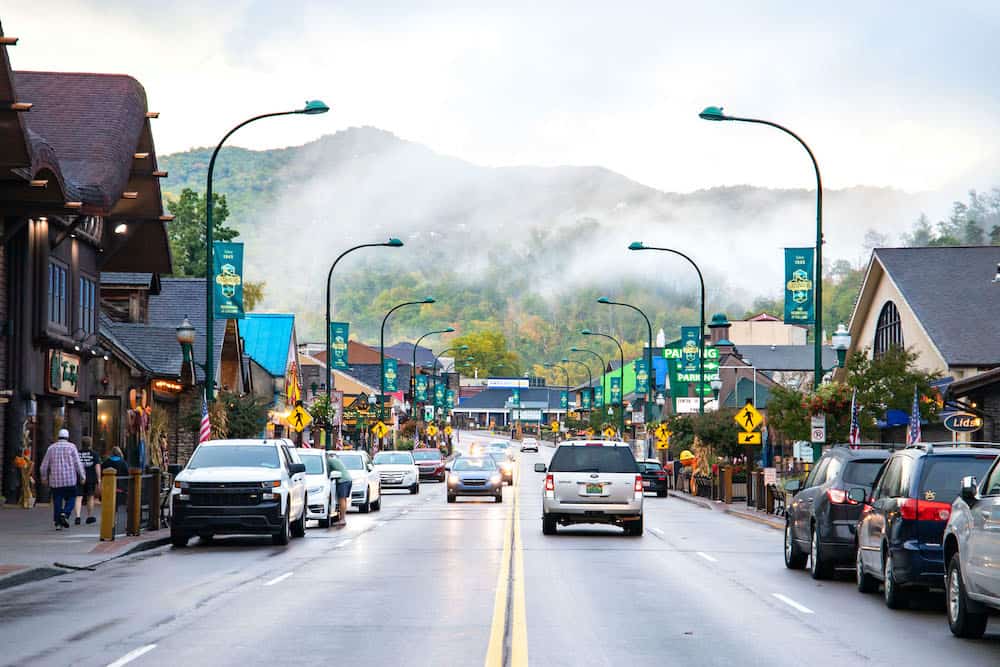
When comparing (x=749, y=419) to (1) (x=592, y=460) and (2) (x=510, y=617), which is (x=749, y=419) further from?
(2) (x=510, y=617)

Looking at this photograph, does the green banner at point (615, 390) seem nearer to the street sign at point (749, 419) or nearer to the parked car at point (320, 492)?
the street sign at point (749, 419)

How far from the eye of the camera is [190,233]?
95.8 m

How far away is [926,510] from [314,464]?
1960 centimetres

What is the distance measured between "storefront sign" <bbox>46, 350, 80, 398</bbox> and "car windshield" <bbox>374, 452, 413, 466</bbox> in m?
17.1

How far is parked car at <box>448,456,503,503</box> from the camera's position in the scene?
4856 centimetres

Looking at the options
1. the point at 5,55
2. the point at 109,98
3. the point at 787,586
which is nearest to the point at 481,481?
the point at 109,98

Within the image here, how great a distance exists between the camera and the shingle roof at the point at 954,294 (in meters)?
48.2

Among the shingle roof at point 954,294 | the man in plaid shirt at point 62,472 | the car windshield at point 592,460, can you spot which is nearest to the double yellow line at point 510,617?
the car windshield at point 592,460


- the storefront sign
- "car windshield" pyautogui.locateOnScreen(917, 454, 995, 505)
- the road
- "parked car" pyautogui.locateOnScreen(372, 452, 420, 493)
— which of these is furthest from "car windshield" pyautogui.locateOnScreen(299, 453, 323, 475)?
"parked car" pyautogui.locateOnScreen(372, 452, 420, 493)

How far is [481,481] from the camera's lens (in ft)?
161

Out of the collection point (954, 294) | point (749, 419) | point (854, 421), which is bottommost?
point (854, 421)

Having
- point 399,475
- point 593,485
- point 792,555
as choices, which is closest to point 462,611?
point 792,555

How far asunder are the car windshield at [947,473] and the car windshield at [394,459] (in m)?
41.4

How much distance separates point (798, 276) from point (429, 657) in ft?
87.6
